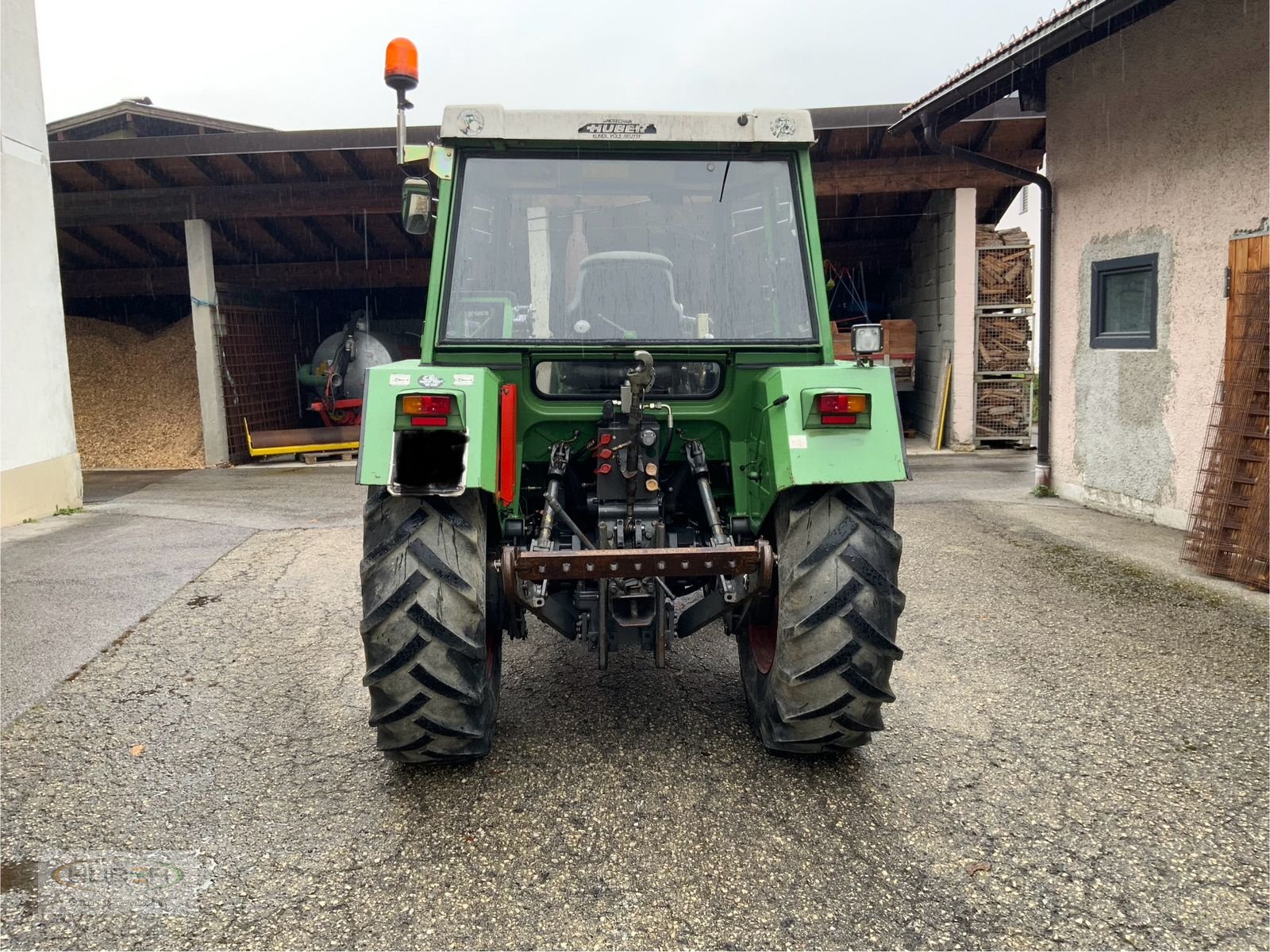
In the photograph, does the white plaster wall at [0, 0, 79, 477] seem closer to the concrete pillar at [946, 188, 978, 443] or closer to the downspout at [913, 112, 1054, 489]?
the downspout at [913, 112, 1054, 489]

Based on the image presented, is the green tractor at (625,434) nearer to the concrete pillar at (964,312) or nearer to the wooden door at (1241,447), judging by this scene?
the wooden door at (1241,447)

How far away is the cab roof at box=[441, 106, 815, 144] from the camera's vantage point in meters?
3.52

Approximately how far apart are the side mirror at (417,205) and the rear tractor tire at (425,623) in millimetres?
1109

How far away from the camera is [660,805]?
3104mm

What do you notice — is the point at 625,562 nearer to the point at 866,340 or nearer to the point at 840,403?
the point at 840,403

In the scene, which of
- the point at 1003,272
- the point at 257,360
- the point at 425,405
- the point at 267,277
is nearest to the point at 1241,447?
the point at 425,405

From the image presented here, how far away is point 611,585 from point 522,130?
166cm

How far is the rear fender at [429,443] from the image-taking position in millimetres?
2986

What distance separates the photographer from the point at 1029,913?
2.50 meters

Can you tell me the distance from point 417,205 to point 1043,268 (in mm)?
6830

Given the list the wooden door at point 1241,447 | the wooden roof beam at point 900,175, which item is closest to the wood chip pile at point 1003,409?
the wooden roof beam at point 900,175

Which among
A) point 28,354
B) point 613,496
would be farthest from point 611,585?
point 28,354

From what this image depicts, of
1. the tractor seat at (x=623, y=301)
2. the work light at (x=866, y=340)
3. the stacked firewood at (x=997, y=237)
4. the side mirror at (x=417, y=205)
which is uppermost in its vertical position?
the stacked firewood at (x=997, y=237)

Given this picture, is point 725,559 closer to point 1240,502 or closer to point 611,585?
point 611,585
